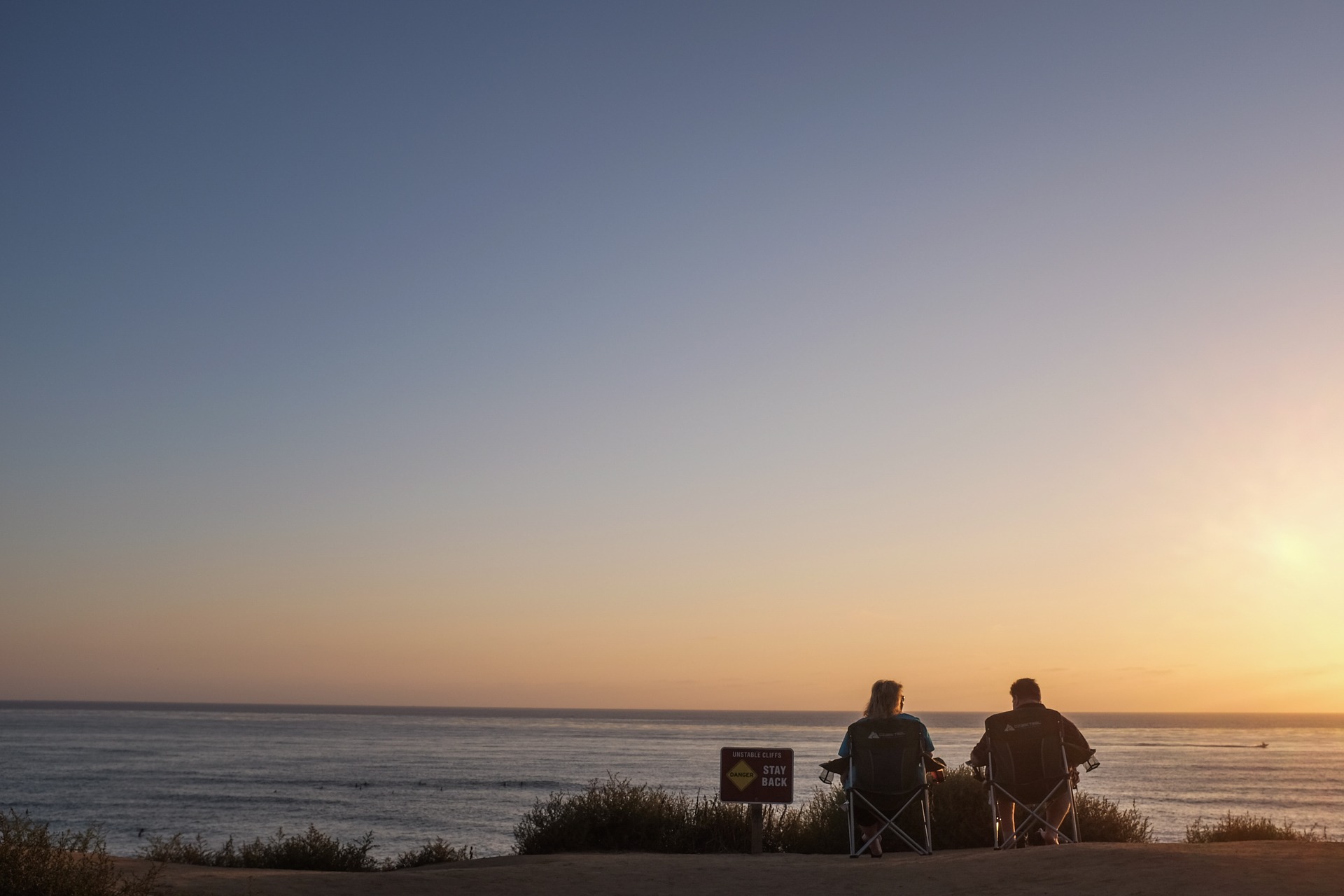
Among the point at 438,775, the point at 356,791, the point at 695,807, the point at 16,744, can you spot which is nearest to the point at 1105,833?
the point at 695,807

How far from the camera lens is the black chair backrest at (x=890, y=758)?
9.73 meters

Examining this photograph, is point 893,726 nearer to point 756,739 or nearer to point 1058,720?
point 1058,720

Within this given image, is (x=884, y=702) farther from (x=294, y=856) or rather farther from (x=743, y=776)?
(x=294, y=856)

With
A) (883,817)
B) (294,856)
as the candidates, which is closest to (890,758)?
(883,817)

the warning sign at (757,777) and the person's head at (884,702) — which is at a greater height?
the person's head at (884,702)

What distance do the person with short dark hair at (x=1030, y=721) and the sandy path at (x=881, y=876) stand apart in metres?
0.66

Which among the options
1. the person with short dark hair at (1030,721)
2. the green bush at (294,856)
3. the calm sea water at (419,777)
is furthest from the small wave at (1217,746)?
the green bush at (294,856)

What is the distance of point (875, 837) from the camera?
9789mm

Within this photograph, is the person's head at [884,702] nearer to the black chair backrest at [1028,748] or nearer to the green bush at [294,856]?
the black chair backrest at [1028,748]

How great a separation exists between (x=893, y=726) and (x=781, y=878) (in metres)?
1.92

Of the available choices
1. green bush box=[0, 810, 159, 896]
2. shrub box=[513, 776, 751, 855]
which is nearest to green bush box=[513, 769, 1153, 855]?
shrub box=[513, 776, 751, 855]

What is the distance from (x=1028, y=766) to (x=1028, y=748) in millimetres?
168

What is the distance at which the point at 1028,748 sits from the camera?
31.8 feet

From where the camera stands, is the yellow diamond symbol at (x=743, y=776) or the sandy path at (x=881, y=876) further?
the yellow diamond symbol at (x=743, y=776)
